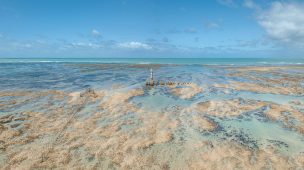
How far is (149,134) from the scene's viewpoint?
11.5 metres

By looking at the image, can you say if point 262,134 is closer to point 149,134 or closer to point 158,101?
point 149,134

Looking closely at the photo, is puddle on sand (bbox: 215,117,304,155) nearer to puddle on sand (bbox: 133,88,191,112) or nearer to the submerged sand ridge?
the submerged sand ridge

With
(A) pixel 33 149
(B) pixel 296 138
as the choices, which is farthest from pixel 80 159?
(B) pixel 296 138

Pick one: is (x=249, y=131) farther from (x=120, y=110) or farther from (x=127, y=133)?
(x=120, y=110)

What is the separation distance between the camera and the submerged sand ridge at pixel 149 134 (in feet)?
28.8

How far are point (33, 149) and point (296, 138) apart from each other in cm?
1168

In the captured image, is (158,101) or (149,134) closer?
(149,134)

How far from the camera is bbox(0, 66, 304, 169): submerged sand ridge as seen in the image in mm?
8773

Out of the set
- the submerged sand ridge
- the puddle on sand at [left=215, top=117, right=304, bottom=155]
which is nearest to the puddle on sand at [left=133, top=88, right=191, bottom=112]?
the submerged sand ridge

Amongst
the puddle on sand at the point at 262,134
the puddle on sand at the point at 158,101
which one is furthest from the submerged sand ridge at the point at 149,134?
the puddle on sand at the point at 158,101

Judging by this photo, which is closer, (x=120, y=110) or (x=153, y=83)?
(x=120, y=110)

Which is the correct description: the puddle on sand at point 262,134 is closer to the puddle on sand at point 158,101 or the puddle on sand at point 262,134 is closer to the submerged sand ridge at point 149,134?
the submerged sand ridge at point 149,134

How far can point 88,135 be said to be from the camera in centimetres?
1116

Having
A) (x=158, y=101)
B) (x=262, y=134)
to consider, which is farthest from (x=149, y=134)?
(x=158, y=101)
